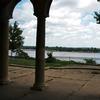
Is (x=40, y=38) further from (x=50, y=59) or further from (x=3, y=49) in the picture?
(x=50, y=59)

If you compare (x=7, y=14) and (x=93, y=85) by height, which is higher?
(x=7, y=14)

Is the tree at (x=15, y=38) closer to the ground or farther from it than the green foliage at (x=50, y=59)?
farther from it

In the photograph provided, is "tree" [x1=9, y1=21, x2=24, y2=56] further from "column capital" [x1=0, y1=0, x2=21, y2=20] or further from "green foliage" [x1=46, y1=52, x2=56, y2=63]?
"column capital" [x1=0, y1=0, x2=21, y2=20]

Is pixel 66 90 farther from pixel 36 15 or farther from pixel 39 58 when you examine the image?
pixel 36 15

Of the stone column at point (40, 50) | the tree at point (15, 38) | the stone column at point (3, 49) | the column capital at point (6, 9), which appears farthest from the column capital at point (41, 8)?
the tree at point (15, 38)

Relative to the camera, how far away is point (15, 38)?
52719 mm

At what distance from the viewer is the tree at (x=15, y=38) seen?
52412mm

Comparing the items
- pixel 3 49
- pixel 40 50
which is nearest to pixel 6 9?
pixel 3 49

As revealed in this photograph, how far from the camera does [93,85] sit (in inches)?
634

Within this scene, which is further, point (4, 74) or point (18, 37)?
point (18, 37)

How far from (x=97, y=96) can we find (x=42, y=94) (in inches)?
85.7

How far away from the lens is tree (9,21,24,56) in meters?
52.4

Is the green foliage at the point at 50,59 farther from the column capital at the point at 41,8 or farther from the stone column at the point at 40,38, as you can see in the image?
the column capital at the point at 41,8

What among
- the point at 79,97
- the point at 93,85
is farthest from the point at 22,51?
the point at 79,97
